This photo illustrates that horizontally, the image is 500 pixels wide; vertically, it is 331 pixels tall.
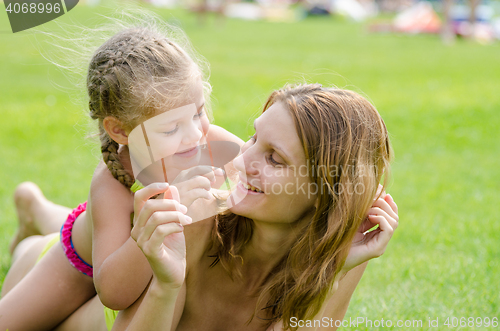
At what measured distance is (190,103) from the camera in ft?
9.08

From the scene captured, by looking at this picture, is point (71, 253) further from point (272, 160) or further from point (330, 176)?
point (330, 176)

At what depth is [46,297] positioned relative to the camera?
10.6ft

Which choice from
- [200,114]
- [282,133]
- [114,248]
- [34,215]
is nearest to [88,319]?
[114,248]

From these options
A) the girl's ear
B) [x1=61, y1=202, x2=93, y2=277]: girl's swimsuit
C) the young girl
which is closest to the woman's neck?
the young girl

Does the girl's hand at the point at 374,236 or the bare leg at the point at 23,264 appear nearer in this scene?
the girl's hand at the point at 374,236

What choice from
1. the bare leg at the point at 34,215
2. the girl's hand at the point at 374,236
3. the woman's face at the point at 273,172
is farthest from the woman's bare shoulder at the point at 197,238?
the bare leg at the point at 34,215

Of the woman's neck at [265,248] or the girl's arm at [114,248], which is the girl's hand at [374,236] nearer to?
the woman's neck at [265,248]

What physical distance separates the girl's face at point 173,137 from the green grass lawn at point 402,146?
15.4 inches

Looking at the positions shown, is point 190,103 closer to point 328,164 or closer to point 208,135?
point 208,135

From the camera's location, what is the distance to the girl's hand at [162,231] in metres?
1.94

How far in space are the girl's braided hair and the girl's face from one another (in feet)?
0.18

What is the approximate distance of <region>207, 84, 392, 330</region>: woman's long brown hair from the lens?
227cm

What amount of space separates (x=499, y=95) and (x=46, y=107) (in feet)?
29.5

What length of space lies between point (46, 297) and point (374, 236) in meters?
2.03
